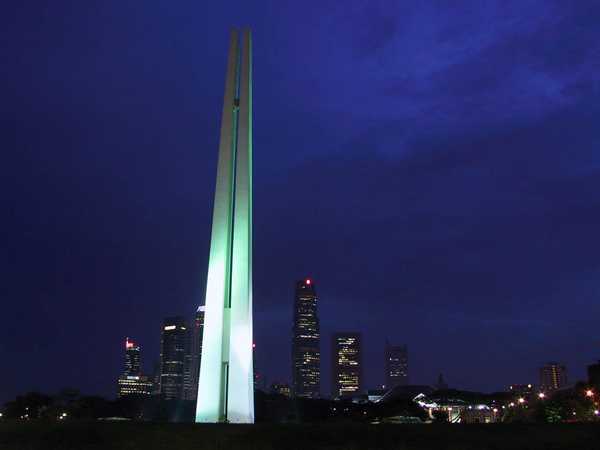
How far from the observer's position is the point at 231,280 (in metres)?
34.8

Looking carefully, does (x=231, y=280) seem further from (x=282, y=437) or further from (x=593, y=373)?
(x=593, y=373)

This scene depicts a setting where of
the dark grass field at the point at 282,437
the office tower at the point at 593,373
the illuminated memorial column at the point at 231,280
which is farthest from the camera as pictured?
the office tower at the point at 593,373

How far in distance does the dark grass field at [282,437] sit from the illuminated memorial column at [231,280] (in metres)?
7.71

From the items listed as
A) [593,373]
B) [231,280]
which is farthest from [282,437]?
[593,373]

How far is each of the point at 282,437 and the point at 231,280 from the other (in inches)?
545

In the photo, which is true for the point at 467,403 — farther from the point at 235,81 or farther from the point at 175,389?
the point at 175,389

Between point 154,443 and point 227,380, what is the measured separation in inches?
507

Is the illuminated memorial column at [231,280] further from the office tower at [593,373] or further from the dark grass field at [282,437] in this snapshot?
the office tower at [593,373]

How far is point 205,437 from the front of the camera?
2166cm

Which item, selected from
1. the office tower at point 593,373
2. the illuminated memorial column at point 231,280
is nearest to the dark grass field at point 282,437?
the illuminated memorial column at point 231,280

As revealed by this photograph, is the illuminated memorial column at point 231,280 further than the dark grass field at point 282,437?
Yes

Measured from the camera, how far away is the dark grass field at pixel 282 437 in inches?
803

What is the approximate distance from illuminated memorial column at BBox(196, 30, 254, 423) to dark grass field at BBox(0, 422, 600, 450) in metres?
7.71

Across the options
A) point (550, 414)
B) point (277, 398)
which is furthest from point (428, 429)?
point (277, 398)
